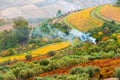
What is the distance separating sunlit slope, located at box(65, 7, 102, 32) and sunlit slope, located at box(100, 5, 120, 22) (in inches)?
104

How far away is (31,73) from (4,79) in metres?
3.16

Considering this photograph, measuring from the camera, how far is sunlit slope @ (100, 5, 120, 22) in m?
81.7

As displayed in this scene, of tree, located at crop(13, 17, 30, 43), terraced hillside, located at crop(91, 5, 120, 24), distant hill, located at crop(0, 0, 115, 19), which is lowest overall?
distant hill, located at crop(0, 0, 115, 19)


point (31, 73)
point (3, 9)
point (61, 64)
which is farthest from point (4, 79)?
point (3, 9)

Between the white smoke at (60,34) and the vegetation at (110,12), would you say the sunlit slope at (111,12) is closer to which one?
the vegetation at (110,12)

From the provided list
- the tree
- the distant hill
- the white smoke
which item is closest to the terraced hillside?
the white smoke

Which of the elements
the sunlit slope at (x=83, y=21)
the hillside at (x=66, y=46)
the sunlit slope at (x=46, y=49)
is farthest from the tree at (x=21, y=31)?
the sunlit slope at (x=46, y=49)

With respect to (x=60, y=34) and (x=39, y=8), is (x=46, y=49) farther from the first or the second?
(x=39, y=8)

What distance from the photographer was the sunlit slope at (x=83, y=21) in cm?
8038

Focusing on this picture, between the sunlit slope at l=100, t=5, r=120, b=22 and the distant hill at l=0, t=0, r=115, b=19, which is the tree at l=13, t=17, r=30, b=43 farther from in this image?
the distant hill at l=0, t=0, r=115, b=19

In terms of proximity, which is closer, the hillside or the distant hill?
the hillside

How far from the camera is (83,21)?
278 ft

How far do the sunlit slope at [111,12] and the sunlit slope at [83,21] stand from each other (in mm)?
2654

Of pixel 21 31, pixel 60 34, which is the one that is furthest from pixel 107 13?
pixel 21 31
